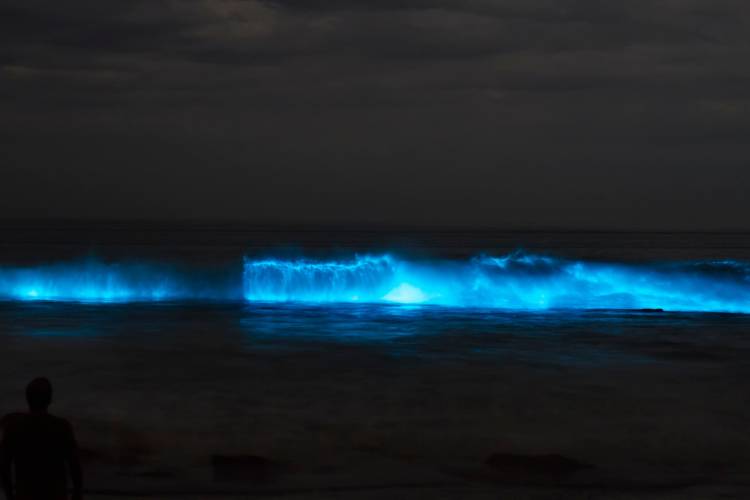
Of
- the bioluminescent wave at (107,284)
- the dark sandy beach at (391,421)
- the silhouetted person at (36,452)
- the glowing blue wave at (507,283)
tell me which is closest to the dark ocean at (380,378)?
the dark sandy beach at (391,421)

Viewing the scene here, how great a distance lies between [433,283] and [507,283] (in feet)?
11.1

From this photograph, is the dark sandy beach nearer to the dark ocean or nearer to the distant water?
the dark ocean

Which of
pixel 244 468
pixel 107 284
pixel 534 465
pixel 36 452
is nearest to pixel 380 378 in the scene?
pixel 534 465

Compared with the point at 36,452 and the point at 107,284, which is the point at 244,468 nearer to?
the point at 36,452

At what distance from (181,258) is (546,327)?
51.0 m

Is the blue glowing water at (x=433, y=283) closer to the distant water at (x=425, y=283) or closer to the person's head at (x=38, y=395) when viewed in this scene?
the distant water at (x=425, y=283)

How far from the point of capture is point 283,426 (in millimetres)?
11078

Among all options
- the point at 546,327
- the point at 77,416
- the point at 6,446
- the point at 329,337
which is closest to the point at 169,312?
the point at 329,337

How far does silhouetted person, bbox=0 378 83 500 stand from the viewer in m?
5.47

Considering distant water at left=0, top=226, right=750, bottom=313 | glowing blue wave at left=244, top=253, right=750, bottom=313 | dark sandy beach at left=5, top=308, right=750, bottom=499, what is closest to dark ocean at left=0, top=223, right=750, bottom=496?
dark sandy beach at left=5, top=308, right=750, bottom=499

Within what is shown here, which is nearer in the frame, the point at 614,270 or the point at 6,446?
the point at 6,446

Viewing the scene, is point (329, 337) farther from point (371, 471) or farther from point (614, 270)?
point (614, 270)

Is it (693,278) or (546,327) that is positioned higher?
(693,278)

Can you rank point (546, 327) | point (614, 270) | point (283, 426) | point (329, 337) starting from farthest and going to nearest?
point (614, 270) < point (546, 327) < point (329, 337) < point (283, 426)
